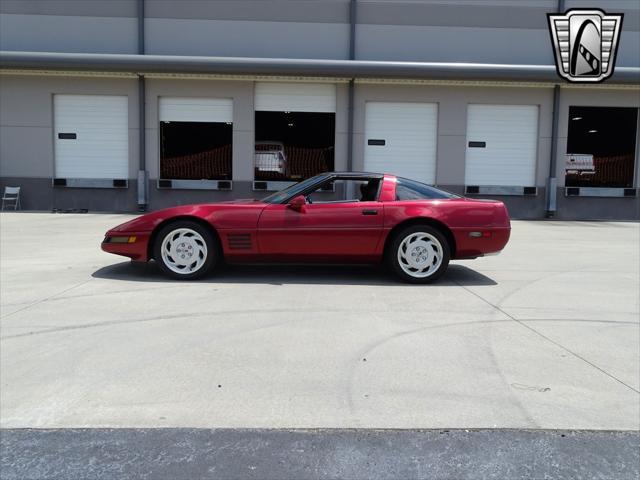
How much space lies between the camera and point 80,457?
8.96ft

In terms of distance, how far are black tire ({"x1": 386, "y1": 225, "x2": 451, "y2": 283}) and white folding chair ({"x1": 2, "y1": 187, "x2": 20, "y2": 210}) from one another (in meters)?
13.2

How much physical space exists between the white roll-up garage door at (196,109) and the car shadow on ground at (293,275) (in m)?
9.29

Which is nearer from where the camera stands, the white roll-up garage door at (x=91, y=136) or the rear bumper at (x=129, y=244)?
the rear bumper at (x=129, y=244)

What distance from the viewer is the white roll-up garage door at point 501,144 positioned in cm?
1631

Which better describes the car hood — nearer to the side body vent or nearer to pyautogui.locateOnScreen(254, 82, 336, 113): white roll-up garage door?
the side body vent

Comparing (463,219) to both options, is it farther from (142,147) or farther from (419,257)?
(142,147)

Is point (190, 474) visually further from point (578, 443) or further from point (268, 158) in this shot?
point (268, 158)

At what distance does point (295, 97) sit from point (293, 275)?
1006cm

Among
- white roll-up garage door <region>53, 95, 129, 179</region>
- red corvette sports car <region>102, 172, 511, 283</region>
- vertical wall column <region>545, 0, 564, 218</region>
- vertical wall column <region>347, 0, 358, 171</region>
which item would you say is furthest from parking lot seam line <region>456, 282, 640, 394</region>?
white roll-up garage door <region>53, 95, 129, 179</region>

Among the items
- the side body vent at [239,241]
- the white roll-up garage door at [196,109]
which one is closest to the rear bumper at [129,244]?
the side body vent at [239,241]

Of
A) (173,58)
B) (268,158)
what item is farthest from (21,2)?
(268,158)

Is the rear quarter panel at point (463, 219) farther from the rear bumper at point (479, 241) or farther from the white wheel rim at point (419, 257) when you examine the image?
the white wheel rim at point (419, 257)

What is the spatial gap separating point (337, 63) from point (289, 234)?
971 cm

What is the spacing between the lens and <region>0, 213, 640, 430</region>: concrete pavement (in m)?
3.23
